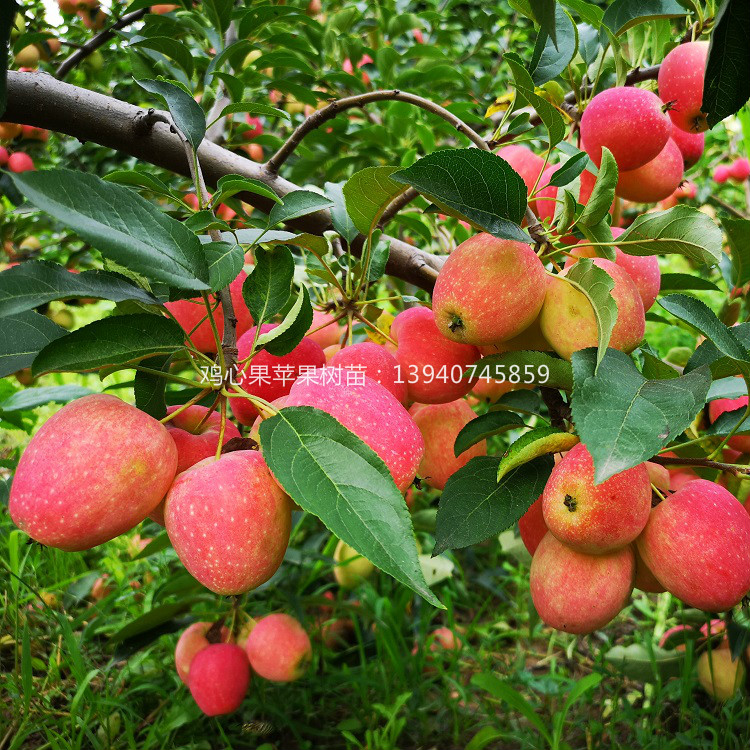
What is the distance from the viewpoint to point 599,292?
579mm

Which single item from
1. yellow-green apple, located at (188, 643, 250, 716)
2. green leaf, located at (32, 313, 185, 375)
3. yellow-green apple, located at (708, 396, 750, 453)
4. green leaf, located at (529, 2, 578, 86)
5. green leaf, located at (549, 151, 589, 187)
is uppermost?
green leaf, located at (529, 2, 578, 86)

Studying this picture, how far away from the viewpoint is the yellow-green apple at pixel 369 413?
564 millimetres

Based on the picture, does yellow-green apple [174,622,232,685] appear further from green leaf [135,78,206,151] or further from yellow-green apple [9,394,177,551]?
green leaf [135,78,206,151]

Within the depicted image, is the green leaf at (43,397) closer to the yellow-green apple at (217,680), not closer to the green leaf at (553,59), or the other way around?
the yellow-green apple at (217,680)

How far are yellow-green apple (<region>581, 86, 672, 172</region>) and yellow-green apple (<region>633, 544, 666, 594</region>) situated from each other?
46cm

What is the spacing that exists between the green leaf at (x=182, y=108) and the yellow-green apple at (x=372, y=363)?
0.27 metres

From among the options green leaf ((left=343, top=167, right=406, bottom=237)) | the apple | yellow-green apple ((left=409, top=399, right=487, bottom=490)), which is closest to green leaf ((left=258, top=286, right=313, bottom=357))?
green leaf ((left=343, top=167, right=406, bottom=237))

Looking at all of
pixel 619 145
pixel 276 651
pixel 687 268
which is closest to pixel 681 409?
pixel 619 145

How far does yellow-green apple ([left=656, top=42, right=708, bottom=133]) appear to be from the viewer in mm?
848

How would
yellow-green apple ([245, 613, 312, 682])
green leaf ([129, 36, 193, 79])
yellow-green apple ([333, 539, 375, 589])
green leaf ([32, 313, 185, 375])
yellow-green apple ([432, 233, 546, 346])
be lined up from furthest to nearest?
yellow-green apple ([333, 539, 375, 589])
yellow-green apple ([245, 613, 312, 682])
green leaf ([129, 36, 193, 79])
yellow-green apple ([432, 233, 546, 346])
green leaf ([32, 313, 185, 375])

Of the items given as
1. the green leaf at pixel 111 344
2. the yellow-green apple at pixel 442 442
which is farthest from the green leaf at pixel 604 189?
the green leaf at pixel 111 344

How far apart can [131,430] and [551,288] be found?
0.41m

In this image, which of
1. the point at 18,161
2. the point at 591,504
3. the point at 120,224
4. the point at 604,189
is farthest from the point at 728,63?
the point at 18,161

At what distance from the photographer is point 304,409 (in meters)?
0.54
